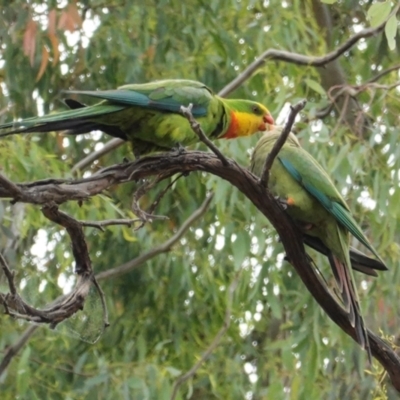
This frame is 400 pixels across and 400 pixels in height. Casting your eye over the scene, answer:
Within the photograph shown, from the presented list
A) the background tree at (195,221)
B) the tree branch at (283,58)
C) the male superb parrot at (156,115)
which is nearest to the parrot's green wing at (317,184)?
the male superb parrot at (156,115)

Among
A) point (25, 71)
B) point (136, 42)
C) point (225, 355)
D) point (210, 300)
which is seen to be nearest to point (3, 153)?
point (25, 71)

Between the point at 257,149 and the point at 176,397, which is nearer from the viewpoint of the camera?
the point at 257,149

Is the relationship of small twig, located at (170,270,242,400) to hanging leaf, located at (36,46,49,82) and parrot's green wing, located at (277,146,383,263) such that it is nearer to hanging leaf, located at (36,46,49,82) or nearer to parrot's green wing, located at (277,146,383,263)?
hanging leaf, located at (36,46,49,82)

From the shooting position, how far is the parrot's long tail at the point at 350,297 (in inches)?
76.4

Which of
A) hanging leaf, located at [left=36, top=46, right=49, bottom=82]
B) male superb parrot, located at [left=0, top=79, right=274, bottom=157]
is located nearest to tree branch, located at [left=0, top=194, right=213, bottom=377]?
hanging leaf, located at [left=36, top=46, right=49, bottom=82]

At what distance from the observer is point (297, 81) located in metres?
3.89

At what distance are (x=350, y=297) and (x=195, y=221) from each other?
200cm

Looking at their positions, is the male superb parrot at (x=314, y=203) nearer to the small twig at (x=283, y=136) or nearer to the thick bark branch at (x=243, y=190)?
the thick bark branch at (x=243, y=190)

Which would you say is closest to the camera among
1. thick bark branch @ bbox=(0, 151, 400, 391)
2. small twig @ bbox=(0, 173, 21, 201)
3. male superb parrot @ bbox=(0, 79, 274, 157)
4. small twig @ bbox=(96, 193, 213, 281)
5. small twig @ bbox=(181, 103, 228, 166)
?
small twig @ bbox=(0, 173, 21, 201)

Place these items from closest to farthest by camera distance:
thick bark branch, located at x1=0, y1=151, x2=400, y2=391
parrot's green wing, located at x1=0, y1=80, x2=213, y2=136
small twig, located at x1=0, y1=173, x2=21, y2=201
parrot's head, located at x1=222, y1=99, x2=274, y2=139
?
small twig, located at x1=0, y1=173, x2=21, y2=201, thick bark branch, located at x1=0, y1=151, x2=400, y2=391, parrot's green wing, located at x1=0, y1=80, x2=213, y2=136, parrot's head, located at x1=222, y1=99, x2=274, y2=139

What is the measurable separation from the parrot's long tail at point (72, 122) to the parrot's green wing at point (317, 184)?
475 mm

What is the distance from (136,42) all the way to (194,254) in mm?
1017

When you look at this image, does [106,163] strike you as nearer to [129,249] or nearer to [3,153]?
[129,249]

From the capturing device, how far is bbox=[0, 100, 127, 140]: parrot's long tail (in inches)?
74.9
